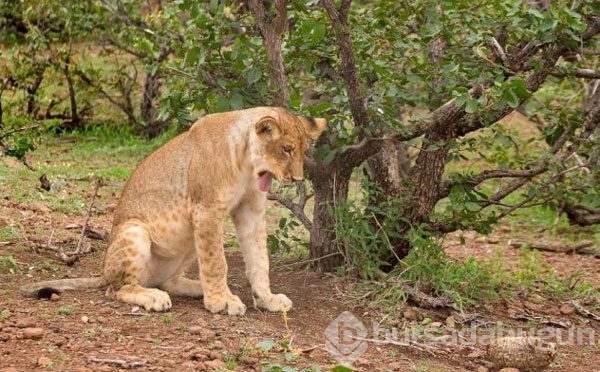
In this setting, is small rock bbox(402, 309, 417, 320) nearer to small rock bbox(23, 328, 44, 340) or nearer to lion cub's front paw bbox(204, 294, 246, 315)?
lion cub's front paw bbox(204, 294, 246, 315)

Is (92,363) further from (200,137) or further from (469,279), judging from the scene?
(469,279)

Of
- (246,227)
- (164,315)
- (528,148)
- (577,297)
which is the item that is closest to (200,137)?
(246,227)

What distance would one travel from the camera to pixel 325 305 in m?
7.06

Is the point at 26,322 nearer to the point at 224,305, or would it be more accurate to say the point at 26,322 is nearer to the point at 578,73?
the point at 224,305

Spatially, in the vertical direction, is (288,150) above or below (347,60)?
below

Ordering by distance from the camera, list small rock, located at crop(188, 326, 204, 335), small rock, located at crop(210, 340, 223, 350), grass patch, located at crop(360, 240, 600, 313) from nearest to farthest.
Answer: small rock, located at crop(210, 340, 223, 350)
small rock, located at crop(188, 326, 204, 335)
grass patch, located at crop(360, 240, 600, 313)

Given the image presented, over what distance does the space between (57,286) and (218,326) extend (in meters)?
1.08

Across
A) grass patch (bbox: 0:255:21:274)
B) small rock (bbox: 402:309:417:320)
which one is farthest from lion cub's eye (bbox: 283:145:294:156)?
grass patch (bbox: 0:255:21:274)

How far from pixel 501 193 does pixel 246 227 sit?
202 cm

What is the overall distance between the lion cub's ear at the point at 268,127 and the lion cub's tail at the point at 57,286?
1.42 meters

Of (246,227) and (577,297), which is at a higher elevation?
(246,227)

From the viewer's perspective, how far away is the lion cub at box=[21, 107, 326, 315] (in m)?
6.37

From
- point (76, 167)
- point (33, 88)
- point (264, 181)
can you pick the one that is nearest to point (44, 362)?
point (264, 181)

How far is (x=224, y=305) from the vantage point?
21.3ft
